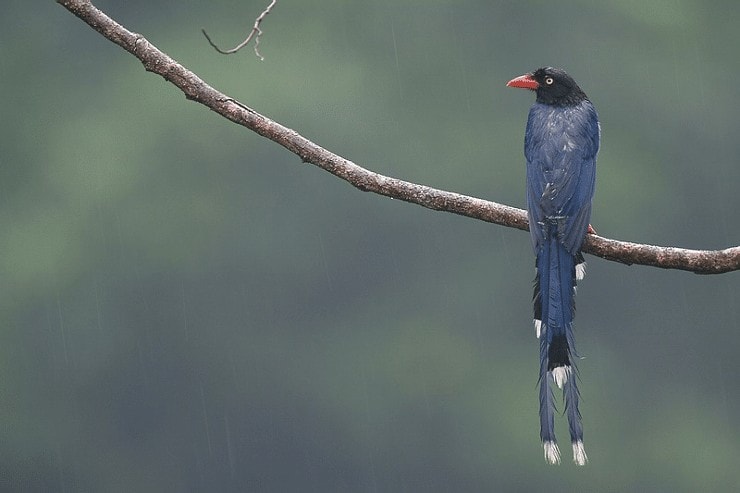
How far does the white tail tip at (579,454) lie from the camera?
490cm

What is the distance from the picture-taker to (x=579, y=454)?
495cm

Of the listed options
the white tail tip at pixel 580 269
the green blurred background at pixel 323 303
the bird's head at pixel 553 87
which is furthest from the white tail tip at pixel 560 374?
the green blurred background at pixel 323 303

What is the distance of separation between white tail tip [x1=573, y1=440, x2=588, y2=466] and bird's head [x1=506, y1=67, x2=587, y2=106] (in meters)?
2.16

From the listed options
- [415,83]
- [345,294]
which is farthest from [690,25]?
[345,294]

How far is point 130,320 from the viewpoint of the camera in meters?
49.1

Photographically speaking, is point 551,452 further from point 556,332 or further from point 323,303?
point 323,303

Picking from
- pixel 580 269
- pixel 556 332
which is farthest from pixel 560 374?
pixel 580 269

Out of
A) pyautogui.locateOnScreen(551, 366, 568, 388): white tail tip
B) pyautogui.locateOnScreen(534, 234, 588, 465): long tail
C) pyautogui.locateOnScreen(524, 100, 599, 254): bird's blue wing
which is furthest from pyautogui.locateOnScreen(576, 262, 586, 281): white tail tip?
pyautogui.locateOnScreen(551, 366, 568, 388): white tail tip

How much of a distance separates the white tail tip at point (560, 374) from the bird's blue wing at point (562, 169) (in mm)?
567

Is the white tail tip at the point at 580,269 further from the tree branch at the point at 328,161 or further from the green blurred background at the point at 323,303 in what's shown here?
the green blurred background at the point at 323,303

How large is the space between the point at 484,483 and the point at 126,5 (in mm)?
29196

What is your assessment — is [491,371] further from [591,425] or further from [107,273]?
[107,273]

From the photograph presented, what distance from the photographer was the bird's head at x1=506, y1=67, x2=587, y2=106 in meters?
6.57

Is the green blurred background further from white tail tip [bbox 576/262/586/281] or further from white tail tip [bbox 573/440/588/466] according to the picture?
white tail tip [bbox 573/440/588/466]
